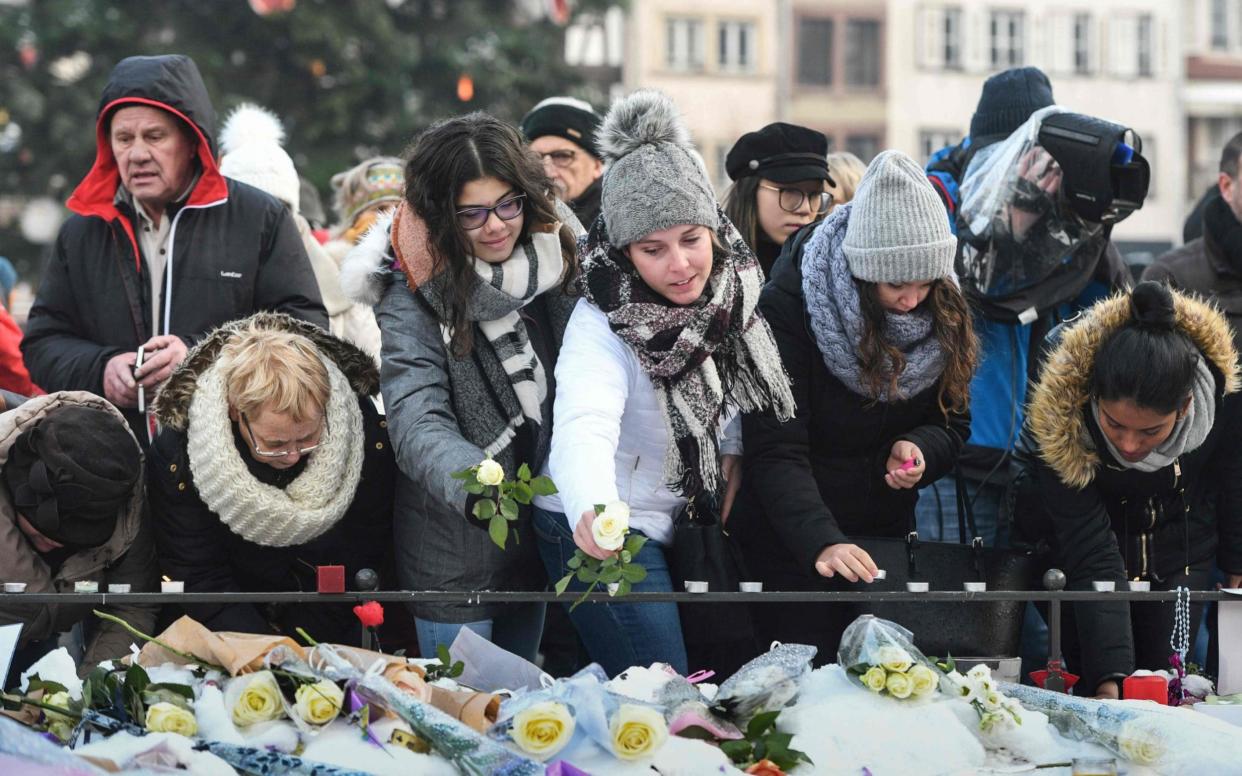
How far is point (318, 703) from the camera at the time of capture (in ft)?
9.18

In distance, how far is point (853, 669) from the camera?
3.06 meters

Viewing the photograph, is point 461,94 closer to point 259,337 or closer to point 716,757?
point 259,337

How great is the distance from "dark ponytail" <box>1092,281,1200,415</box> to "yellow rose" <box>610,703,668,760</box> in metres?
1.51

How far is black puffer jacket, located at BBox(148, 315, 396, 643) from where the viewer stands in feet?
12.4

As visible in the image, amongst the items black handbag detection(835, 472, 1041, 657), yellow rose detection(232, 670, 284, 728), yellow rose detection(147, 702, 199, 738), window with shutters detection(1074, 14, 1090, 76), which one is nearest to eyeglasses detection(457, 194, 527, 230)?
black handbag detection(835, 472, 1041, 657)

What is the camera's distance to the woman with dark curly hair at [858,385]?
3699 millimetres

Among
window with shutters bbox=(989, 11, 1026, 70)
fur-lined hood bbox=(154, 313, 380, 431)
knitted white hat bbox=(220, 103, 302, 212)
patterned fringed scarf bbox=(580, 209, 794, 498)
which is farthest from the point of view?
window with shutters bbox=(989, 11, 1026, 70)

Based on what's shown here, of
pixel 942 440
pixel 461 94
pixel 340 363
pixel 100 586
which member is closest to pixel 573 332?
pixel 340 363

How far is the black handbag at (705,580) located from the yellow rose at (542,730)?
89 centimetres

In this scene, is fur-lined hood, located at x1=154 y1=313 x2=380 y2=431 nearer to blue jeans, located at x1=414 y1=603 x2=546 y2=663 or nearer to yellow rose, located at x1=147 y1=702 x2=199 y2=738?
blue jeans, located at x1=414 y1=603 x2=546 y2=663

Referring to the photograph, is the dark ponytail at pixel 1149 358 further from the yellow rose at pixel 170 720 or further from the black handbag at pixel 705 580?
the yellow rose at pixel 170 720

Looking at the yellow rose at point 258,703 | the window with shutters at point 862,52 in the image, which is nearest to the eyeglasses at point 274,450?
the yellow rose at point 258,703

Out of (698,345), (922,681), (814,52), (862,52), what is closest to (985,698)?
(922,681)

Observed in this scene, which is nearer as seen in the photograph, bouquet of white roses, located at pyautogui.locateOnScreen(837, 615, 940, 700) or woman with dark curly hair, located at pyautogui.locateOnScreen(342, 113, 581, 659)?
bouquet of white roses, located at pyautogui.locateOnScreen(837, 615, 940, 700)
